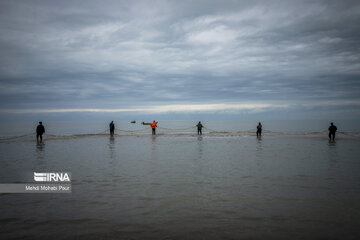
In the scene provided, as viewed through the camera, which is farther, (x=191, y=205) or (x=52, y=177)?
(x=52, y=177)

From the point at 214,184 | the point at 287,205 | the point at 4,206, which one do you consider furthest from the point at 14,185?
the point at 287,205

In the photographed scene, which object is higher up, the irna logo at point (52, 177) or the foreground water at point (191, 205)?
the irna logo at point (52, 177)

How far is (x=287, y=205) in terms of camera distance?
7383 mm

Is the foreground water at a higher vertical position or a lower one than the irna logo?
lower

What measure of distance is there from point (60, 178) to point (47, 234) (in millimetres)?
6081

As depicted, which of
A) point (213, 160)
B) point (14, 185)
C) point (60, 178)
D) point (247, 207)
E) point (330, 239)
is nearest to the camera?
point (330, 239)

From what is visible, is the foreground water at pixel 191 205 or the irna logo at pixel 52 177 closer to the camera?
the foreground water at pixel 191 205

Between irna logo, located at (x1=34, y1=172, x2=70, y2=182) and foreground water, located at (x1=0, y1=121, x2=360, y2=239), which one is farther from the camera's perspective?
irna logo, located at (x1=34, y1=172, x2=70, y2=182)

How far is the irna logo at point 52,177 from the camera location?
1091 centimetres

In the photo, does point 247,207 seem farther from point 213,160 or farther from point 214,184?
point 213,160

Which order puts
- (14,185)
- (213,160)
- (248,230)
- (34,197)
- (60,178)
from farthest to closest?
(213,160)
(60,178)
(14,185)
(34,197)
(248,230)

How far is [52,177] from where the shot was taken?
37.4ft

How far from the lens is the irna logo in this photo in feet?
35.8

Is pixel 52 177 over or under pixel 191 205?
over
